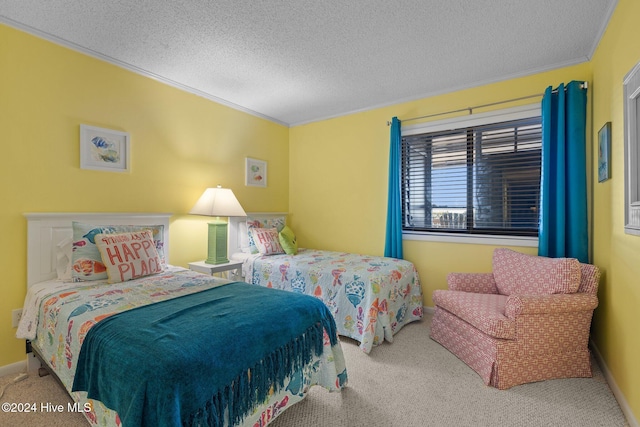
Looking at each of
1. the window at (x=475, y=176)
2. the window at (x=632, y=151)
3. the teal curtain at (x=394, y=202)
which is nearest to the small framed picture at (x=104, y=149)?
the teal curtain at (x=394, y=202)

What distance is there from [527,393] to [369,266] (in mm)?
1476

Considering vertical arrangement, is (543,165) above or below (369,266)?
above

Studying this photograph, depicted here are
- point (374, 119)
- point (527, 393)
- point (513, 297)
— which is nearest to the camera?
point (527, 393)

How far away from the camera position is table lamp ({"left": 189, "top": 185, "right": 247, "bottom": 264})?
3.05 meters

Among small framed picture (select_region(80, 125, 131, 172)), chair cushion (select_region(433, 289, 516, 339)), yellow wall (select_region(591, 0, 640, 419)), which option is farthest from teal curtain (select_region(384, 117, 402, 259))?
small framed picture (select_region(80, 125, 131, 172))

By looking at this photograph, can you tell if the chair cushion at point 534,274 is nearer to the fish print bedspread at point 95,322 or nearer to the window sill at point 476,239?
the window sill at point 476,239

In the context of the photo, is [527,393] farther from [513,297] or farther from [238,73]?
[238,73]

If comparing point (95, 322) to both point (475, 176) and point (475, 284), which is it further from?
point (475, 176)

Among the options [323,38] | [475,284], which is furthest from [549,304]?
[323,38]

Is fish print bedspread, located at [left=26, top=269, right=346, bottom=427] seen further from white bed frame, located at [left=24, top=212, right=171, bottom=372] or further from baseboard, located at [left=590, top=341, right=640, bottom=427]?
baseboard, located at [left=590, top=341, right=640, bottom=427]

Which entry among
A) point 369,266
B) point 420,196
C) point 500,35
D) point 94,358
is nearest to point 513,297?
point 369,266

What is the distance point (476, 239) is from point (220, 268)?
2.67 metres

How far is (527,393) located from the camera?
1891 millimetres

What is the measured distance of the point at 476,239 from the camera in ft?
10.2
